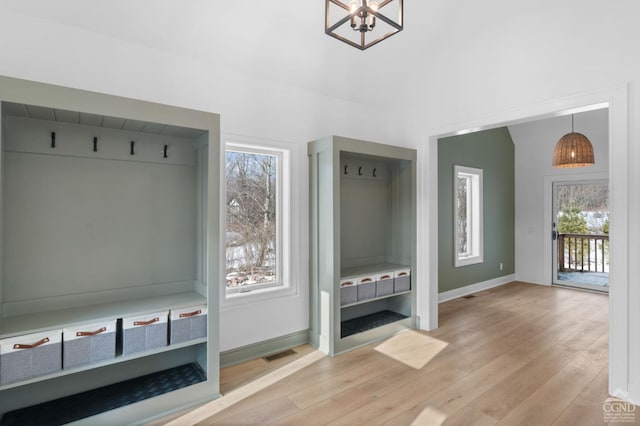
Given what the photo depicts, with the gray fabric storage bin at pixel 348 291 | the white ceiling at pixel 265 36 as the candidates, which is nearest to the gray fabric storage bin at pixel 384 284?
the gray fabric storage bin at pixel 348 291

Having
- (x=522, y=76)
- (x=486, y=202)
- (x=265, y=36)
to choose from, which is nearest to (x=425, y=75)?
(x=522, y=76)

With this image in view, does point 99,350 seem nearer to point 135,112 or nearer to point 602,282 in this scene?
point 135,112

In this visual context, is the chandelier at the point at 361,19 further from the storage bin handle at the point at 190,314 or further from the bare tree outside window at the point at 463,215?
the bare tree outside window at the point at 463,215

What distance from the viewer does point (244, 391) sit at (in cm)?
268

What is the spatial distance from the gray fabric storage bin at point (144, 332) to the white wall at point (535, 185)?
6.77 meters

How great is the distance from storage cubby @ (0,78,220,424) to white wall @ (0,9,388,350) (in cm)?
37

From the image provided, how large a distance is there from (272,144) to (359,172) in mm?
1199

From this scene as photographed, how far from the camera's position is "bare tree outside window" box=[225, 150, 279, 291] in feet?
10.7

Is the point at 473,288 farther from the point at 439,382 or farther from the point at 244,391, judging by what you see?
the point at 244,391

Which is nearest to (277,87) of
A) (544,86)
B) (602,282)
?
(544,86)

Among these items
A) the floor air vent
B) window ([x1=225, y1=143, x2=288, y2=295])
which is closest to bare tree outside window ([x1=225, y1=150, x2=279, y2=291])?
window ([x1=225, y1=143, x2=288, y2=295])

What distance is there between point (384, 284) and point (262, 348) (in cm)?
149

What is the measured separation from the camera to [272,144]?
3.40m

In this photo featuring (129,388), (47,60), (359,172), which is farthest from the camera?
(359,172)
